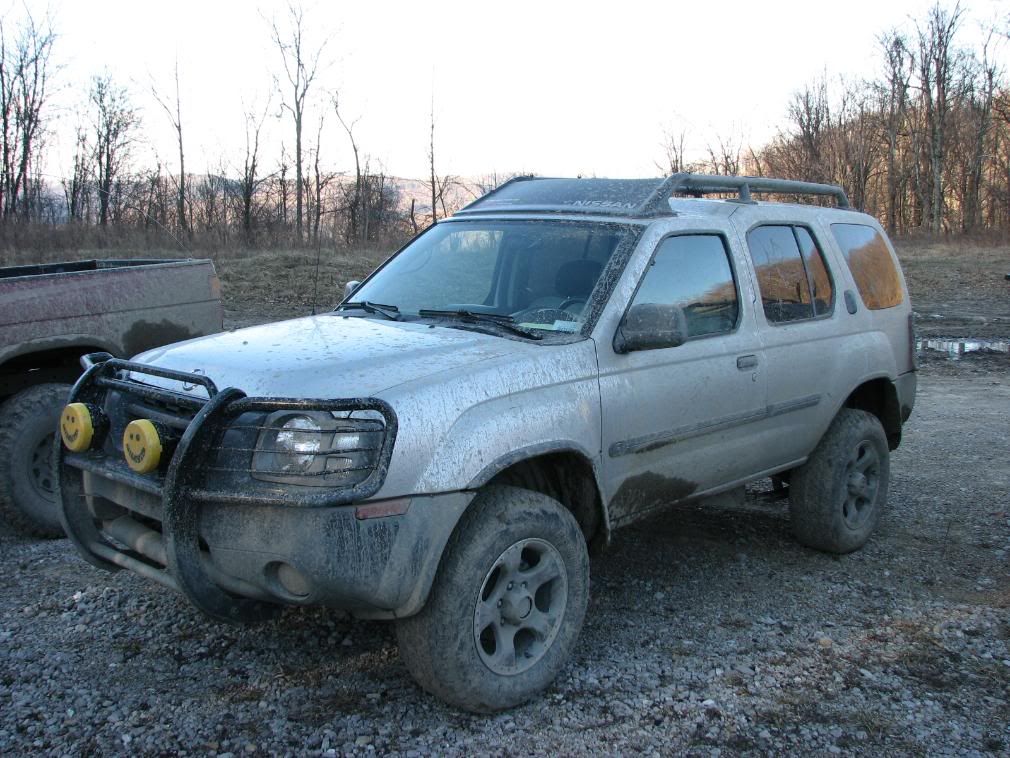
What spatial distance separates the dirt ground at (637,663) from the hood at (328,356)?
1200mm

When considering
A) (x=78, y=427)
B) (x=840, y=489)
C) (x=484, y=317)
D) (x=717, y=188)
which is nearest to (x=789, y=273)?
(x=717, y=188)

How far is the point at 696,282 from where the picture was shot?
4.27 meters

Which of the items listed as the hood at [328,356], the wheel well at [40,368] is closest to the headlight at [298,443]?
the hood at [328,356]

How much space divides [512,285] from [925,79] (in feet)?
164

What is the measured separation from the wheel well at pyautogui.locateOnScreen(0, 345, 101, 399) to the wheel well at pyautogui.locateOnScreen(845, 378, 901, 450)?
4.62 m

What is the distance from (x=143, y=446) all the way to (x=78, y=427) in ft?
1.61

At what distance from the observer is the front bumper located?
2869 millimetres

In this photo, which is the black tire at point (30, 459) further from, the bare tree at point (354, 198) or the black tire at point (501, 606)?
the bare tree at point (354, 198)

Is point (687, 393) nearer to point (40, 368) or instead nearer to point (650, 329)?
point (650, 329)

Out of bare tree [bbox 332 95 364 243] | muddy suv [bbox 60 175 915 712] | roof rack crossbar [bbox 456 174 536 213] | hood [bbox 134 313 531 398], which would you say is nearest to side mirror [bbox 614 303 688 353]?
muddy suv [bbox 60 175 915 712]

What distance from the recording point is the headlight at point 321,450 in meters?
2.91

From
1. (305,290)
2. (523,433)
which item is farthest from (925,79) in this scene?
(523,433)

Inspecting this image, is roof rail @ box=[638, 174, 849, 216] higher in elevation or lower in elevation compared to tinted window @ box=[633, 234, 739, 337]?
higher

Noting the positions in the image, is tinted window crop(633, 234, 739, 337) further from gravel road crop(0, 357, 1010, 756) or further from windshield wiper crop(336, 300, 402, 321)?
gravel road crop(0, 357, 1010, 756)
